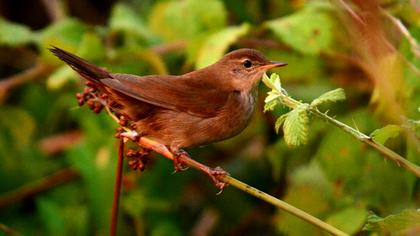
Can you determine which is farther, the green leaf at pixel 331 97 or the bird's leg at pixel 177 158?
the bird's leg at pixel 177 158

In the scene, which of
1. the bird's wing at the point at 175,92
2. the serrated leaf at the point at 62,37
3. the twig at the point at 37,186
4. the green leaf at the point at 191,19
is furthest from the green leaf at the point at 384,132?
the twig at the point at 37,186

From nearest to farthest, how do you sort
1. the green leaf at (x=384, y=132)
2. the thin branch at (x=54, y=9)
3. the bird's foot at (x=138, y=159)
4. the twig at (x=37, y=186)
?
1. the green leaf at (x=384, y=132)
2. the bird's foot at (x=138, y=159)
3. the twig at (x=37, y=186)
4. the thin branch at (x=54, y=9)

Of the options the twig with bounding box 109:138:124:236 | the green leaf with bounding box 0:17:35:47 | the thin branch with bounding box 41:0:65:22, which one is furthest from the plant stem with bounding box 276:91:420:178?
the thin branch with bounding box 41:0:65:22

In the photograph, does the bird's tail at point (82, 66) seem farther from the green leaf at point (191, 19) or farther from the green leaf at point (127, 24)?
the green leaf at point (127, 24)

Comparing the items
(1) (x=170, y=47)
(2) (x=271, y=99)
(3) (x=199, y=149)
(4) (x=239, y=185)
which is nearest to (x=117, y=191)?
(4) (x=239, y=185)

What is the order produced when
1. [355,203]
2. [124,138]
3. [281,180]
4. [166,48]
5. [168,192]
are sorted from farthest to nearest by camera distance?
[281,180]
[168,192]
[166,48]
[355,203]
[124,138]

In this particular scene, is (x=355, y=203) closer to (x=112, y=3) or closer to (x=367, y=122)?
(x=367, y=122)

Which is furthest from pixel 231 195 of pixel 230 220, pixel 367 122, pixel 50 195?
pixel 367 122
